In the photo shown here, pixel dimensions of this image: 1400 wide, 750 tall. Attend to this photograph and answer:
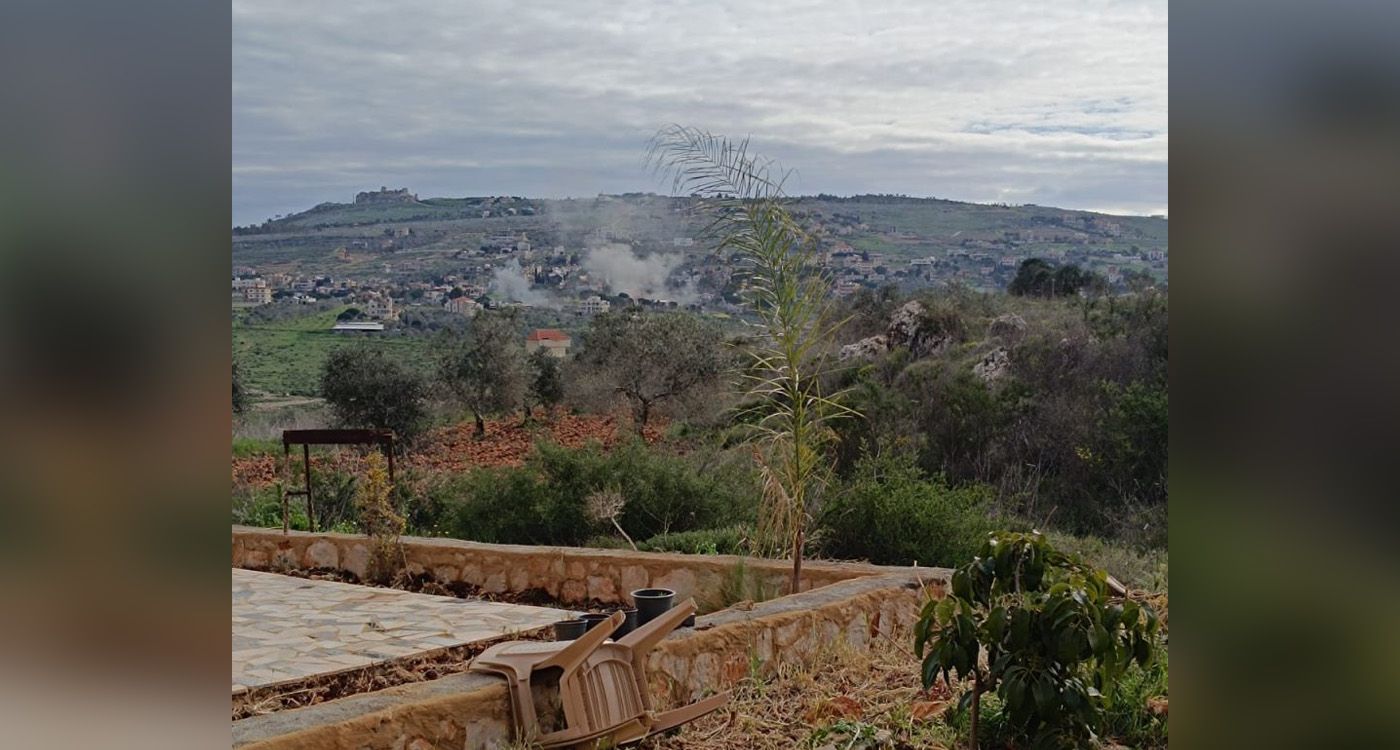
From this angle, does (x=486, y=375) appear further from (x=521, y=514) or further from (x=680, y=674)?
(x=680, y=674)

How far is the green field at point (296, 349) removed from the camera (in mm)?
15945

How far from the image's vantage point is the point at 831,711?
436 cm

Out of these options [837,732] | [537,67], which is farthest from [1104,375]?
[537,67]

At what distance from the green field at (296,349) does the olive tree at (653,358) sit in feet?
8.18

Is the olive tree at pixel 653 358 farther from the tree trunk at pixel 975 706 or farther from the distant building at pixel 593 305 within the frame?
the tree trunk at pixel 975 706

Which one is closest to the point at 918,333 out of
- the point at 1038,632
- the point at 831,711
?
the point at 831,711

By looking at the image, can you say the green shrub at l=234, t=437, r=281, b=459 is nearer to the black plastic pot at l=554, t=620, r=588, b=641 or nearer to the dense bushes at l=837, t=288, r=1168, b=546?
the dense bushes at l=837, t=288, r=1168, b=546

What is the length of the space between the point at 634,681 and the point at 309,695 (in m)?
1.56

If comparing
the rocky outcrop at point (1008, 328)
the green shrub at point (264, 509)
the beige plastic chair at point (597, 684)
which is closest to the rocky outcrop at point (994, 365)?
the rocky outcrop at point (1008, 328)
